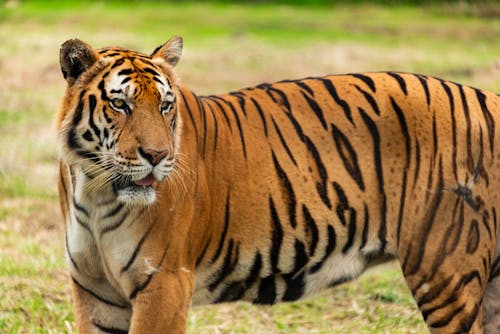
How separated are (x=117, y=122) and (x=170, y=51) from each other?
0.42 meters

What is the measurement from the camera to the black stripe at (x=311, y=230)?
12.0 feet

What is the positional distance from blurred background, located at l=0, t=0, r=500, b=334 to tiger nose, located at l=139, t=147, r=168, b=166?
996 mm

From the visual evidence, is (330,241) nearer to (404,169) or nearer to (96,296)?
(404,169)

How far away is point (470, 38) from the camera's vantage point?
15117 mm

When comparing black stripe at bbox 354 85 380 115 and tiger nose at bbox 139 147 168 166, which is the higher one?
black stripe at bbox 354 85 380 115

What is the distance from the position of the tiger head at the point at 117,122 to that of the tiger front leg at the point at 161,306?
262mm

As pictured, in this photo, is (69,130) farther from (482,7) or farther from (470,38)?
(482,7)

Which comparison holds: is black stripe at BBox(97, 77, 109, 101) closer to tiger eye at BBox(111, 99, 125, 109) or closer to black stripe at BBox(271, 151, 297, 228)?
tiger eye at BBox(111, 99, 125, 109)

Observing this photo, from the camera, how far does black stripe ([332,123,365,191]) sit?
145 inches

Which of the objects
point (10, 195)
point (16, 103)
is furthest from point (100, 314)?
point (16, 103)

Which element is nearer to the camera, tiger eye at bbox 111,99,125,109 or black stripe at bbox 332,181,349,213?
tiger eye at bbox 111,99,125,109

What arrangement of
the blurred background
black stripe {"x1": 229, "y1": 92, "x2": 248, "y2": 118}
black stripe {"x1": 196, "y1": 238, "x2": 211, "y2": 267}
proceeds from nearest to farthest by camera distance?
black stripe {"x1": 196, "y1": 238, "x2": 211, "y2": 267}, black stripe {"x1": 229, "y1": 92, "x2": 248, "y2": 118}, the blurred background

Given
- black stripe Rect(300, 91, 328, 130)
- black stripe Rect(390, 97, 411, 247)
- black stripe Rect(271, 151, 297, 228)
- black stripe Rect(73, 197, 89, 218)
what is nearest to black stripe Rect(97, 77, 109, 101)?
black stripe Rect(73, 197, 89, 218)

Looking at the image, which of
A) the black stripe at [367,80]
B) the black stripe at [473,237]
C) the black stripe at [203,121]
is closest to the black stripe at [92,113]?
the black stripe at [203,121]
